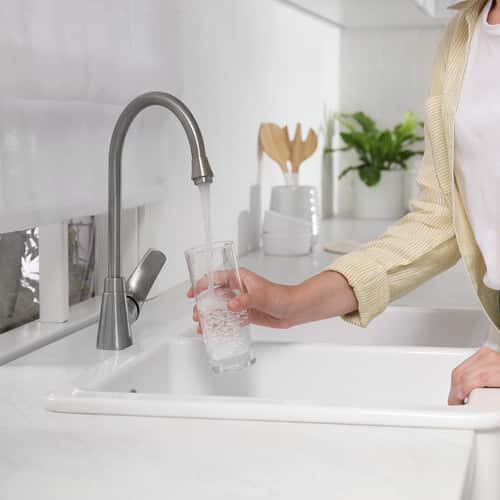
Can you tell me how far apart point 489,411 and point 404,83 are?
2754mm

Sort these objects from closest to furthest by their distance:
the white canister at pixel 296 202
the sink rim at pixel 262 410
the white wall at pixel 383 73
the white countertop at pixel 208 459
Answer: the white countertop at pixel 208 459, the sink rim at pixel 262 410, the white canister at pixel 296 202, the white wall at pixel 383 73

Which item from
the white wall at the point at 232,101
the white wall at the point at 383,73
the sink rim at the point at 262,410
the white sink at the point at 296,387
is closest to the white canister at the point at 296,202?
the white wall at the point at 232,101

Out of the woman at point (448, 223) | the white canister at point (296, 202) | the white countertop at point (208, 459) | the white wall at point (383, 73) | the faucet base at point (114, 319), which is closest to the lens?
the white countertop at point (208, 459)

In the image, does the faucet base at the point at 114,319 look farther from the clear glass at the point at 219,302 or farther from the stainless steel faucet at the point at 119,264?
the clear glass at the point at 219,302

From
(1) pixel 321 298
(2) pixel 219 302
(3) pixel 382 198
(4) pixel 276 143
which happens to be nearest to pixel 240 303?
(2) pixel 219 302

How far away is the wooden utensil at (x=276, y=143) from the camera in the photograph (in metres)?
2.54

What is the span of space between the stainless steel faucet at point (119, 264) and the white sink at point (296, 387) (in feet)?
0.13

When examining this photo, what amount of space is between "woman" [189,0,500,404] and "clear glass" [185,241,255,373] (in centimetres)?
2

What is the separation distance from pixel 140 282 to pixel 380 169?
222cm

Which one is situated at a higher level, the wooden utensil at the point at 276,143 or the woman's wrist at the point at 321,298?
the wooden utensil at the point at 276,143

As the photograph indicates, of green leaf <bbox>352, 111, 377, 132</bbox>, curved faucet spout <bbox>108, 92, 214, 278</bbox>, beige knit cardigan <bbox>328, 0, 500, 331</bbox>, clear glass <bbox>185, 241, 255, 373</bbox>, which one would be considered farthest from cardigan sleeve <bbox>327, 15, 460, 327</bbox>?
green leaf <bbox>352, 111, 377, 132</bbox>

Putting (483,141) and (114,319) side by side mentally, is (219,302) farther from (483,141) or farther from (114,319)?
(483,141)

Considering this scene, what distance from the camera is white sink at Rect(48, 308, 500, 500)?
97cm

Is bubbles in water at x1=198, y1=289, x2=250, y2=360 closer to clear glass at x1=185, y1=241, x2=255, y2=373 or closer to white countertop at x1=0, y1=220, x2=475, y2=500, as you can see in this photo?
clear glass at x1=185, y1=241, x2=255, y2=373
